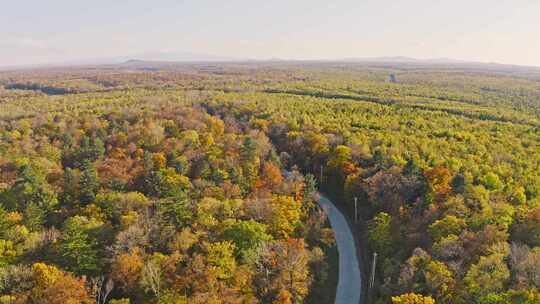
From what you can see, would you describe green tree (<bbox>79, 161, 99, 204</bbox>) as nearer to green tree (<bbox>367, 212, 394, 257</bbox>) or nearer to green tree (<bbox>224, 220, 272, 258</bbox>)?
green tree (<bbox>224, 220, 272, 258</bbox>)

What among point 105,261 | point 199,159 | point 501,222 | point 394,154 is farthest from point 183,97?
point 501,222

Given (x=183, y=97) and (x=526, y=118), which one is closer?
(x=526, y=118)

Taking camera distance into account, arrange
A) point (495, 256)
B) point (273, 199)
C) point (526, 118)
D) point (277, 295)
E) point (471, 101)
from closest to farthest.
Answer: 1. point (495, 256)
2. point (277, 295)
3. point (273, 199)
4. point (526, 118)
5. point (471, 101)

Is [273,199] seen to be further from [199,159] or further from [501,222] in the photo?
[501,222]

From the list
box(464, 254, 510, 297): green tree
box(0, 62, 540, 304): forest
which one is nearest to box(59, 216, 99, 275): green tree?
box(0, 62, 540, 304): forest

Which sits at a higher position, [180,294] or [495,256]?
[495,256]

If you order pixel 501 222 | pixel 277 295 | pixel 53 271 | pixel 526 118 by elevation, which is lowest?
pixel 277 295

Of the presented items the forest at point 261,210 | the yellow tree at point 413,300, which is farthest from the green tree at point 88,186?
the yellow tree at point 413,300

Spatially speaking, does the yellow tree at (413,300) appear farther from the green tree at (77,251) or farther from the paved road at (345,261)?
the green tree at (77,251)
